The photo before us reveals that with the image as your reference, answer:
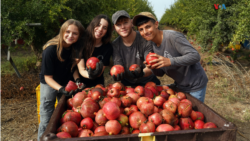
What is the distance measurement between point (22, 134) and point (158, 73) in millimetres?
3009

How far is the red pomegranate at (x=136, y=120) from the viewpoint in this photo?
5.74 ft

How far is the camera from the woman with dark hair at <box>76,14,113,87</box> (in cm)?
274

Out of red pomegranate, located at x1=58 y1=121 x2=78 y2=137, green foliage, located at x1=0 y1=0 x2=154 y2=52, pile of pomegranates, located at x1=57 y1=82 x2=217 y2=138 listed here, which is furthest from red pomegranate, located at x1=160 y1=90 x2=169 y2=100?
green foliage, located at x1=0 y1=0 x2=154 y2=52

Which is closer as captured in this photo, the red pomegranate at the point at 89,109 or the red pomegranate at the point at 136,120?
the red pomegranate at the point at 136,120

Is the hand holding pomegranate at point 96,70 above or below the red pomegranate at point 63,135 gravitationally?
above

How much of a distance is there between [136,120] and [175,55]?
103cm

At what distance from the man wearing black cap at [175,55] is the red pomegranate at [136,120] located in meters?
0.64

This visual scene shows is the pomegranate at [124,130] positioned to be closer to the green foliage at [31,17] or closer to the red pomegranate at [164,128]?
the red pomegranate at [164,128]

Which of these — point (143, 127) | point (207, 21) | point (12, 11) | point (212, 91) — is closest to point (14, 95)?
point (12, 11)

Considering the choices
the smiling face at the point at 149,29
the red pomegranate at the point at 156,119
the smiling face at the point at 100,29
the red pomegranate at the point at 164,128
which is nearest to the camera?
the red pomegranate at the point at 164,128

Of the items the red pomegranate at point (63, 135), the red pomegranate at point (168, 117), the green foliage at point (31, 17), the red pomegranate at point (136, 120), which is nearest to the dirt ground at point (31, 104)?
the green foliage at point (31, 17)

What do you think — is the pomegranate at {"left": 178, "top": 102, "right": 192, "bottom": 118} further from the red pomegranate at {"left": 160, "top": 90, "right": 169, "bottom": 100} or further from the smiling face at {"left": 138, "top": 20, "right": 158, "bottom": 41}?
the smiling face at {"left": 138, "top": 20, "right": 158, "bottom": 41}

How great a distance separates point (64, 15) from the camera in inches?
209

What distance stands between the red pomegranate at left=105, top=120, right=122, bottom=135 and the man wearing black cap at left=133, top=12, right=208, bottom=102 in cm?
84
